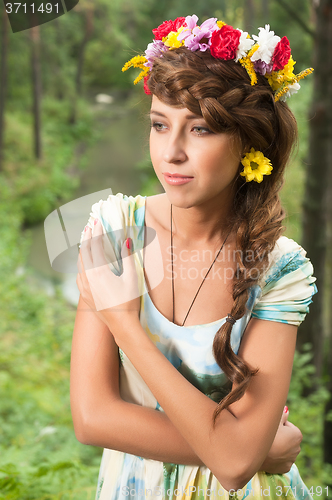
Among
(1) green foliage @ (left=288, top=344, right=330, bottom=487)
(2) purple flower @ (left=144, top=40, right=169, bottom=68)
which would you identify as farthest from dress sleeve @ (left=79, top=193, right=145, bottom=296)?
(1) green foliage @ (left=288, top=344, right=330, bottom=487)

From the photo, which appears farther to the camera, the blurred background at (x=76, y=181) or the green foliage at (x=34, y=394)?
the blurred background at (x=76, y=181)

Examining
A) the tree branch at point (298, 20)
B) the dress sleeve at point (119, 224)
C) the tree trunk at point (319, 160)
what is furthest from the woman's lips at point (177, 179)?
the tree branch at point (298, 20)

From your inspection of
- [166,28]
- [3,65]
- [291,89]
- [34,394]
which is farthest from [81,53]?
[291,89]

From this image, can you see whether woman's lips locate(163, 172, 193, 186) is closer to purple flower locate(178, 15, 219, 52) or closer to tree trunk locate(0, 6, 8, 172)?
purple flower locate(178, 15, 219, 52)

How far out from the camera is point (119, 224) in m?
1.34

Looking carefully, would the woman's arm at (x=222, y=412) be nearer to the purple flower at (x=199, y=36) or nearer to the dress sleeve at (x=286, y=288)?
the dress sleeve at (x=286, y=288)

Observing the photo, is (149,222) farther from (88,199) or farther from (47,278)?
(47,278)

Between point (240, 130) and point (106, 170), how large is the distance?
37.5 feet

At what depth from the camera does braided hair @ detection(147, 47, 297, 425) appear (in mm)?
1145

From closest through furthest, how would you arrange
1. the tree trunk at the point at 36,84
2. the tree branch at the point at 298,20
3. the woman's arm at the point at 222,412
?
the woman's arm at the point at 222,412, the tree branch at the point at 298,20, the tree trunk at the point at 36,84

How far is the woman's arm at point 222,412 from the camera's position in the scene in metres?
1.10

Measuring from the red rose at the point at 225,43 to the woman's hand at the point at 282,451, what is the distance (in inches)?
41.3

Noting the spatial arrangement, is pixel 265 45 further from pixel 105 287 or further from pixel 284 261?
pixel 105 287

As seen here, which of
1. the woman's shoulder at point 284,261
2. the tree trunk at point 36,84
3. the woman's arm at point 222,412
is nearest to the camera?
the woman's arm at point 222,412
